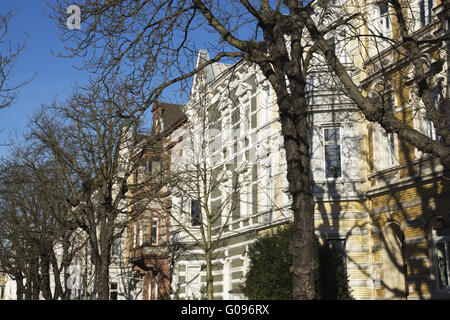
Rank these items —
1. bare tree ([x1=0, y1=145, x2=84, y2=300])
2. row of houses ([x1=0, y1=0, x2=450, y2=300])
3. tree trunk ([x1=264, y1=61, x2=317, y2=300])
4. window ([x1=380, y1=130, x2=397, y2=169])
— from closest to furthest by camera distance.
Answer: tree trunk ([x1=264, y1=61, x2=317, y2=300]), row of houses ([x1=0, y1=0, x2=450, y2=300]), window ([x1=380, y1=130, x2=397, y2=169]), bare tree ([x1=0, y1=145, x2=84, y2=300])

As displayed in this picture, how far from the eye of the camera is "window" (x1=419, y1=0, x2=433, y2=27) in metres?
18.6

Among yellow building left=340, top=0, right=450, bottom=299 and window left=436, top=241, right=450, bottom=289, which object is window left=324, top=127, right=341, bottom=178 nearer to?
yellow building left=340, top=0, right=450, bottom=299

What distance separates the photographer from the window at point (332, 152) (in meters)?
22.4

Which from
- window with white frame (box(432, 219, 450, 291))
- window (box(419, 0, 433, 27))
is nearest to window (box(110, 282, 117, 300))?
window with white frame (box(432, 219, 450, 291))

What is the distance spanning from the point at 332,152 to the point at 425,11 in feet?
20.9

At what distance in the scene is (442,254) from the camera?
1770 centimetres

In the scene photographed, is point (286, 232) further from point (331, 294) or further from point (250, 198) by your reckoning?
point (250, 198)

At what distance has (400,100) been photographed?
19.7 metres

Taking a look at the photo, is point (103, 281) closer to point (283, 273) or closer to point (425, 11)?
point (283, 273)

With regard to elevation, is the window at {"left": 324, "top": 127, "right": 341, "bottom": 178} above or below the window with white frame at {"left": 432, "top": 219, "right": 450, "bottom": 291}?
above

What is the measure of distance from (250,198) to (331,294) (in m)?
9.69

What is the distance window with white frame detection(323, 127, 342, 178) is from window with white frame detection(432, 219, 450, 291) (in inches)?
210
